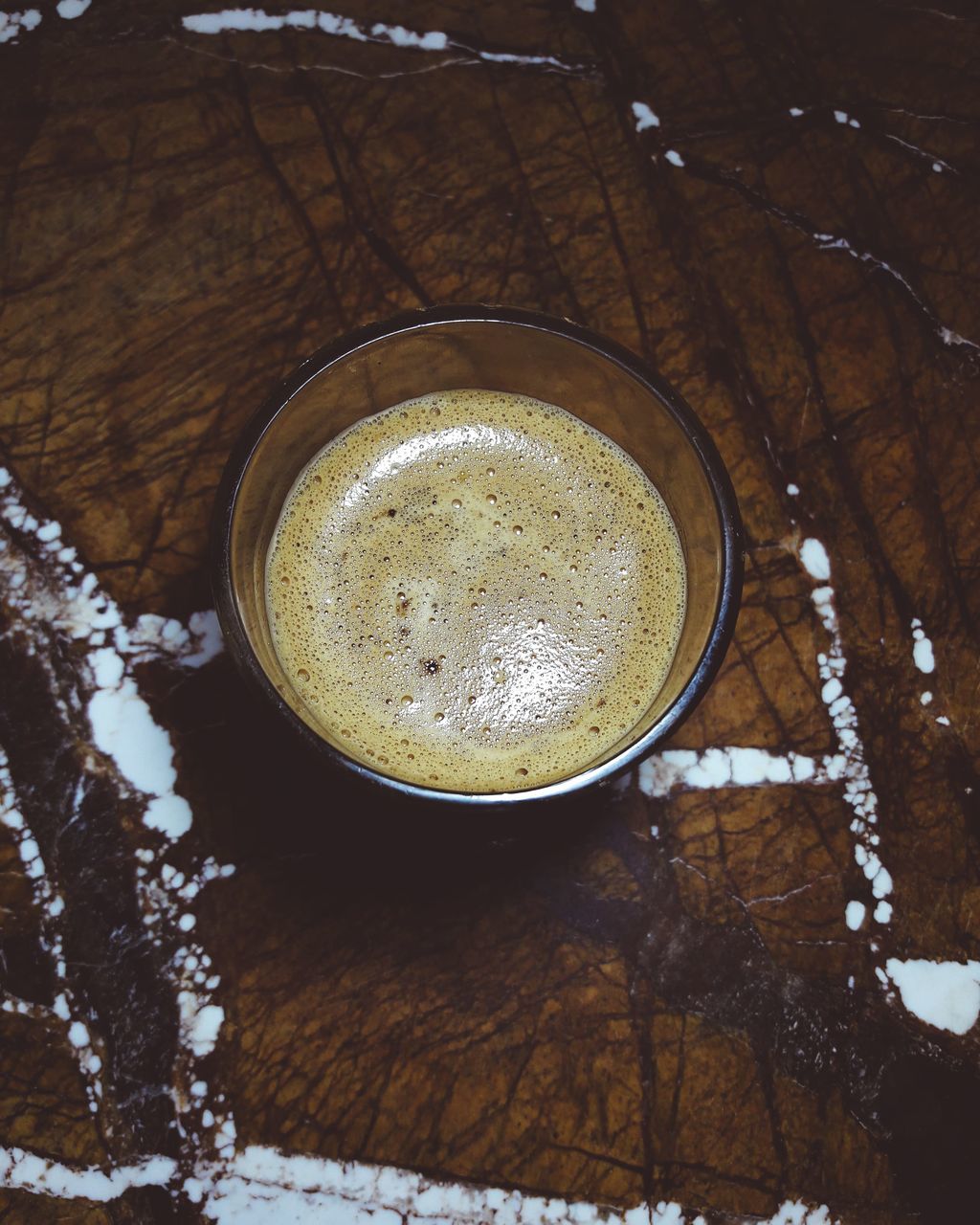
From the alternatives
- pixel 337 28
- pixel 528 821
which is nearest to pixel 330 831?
pixel 528 821

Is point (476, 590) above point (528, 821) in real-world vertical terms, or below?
above

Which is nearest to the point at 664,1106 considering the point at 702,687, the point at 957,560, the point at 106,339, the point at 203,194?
the point at 702,687

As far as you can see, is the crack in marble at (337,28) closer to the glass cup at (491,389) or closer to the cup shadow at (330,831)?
the glass cup at (491,389)

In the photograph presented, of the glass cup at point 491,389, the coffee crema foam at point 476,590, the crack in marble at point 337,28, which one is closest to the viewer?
the glass cup at point 491,389

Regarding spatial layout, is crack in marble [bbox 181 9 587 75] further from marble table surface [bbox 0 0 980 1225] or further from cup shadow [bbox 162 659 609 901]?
cup shadow [bbox 162 659 609 901]

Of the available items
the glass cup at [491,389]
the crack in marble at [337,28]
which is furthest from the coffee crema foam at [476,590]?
the crack in marble at [337,28]

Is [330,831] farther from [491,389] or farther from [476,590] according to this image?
[491,389]

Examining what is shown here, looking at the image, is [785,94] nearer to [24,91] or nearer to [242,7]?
[242,7]

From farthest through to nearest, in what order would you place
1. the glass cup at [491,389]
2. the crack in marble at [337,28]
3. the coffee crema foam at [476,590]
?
the crack in marble at [337,28], the coffee crema foam at [476,590], the glass cup at [491,389]
